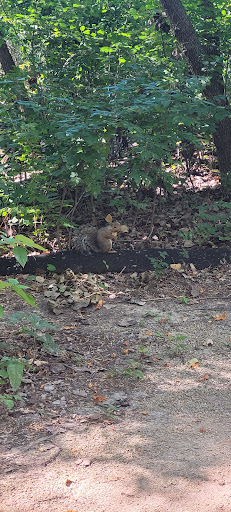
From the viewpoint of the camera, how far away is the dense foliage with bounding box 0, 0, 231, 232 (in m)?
5.37

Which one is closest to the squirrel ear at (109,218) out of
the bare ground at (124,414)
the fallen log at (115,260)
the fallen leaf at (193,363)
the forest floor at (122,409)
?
the fallen log at (115,260)

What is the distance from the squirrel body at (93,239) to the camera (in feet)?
19.0

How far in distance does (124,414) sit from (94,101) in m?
3.85

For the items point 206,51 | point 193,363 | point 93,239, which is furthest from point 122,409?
point 206,51

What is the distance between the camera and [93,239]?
19.3 ft

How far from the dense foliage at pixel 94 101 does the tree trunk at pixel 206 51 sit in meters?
0.05

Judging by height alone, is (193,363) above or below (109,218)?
below

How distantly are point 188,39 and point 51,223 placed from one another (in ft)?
12.0

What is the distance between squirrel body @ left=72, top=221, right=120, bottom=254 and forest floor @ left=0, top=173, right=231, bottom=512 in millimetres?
637

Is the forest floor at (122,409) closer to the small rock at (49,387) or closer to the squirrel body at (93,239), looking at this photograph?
the small rock at (49,387)

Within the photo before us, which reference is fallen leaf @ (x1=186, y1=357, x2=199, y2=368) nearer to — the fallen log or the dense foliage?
the fallen log

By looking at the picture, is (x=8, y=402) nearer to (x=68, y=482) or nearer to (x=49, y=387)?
(x=49, y=387)

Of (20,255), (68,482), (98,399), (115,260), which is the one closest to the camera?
(68,482)

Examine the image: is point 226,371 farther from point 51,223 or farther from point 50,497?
point 51,223
